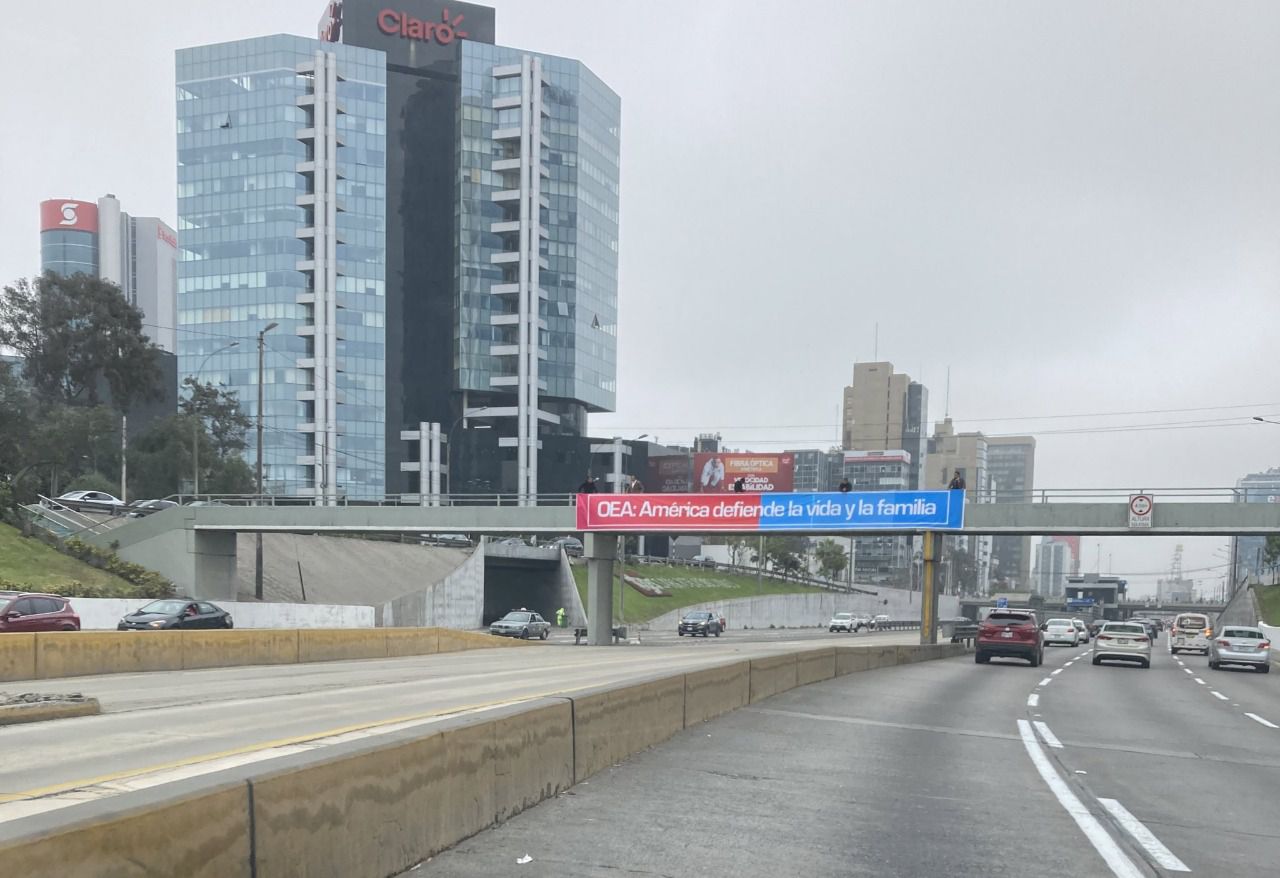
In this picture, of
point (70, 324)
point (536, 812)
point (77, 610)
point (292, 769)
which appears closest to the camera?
point (292, 769)

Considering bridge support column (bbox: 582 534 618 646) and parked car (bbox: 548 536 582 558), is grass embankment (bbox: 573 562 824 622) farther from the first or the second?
bridge support column (bbox: 582 534 618 646)

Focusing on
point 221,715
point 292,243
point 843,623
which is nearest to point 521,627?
point 843,623

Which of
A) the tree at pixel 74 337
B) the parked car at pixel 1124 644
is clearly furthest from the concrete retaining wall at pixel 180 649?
the tree at pixel 74 337

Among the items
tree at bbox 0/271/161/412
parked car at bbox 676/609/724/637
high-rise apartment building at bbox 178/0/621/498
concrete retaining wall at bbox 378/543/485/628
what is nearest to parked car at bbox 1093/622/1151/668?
concrete retaining wall at bbox 378/543/485/628

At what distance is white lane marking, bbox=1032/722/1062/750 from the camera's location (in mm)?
14490

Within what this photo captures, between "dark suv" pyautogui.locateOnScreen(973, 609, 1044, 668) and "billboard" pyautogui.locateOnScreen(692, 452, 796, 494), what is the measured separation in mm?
65968

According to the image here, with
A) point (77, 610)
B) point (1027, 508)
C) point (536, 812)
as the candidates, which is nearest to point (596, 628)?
point (1027, 508)

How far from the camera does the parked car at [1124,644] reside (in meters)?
37.3

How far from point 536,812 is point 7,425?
245ft

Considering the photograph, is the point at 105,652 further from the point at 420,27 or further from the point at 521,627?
the point at 420,27

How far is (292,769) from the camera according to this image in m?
5.43

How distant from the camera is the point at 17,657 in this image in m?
19.2

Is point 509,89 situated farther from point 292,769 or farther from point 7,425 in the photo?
point 292,769

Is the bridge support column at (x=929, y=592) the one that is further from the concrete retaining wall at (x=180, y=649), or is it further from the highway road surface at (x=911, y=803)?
the highway road surface at (x=911, y=803)
